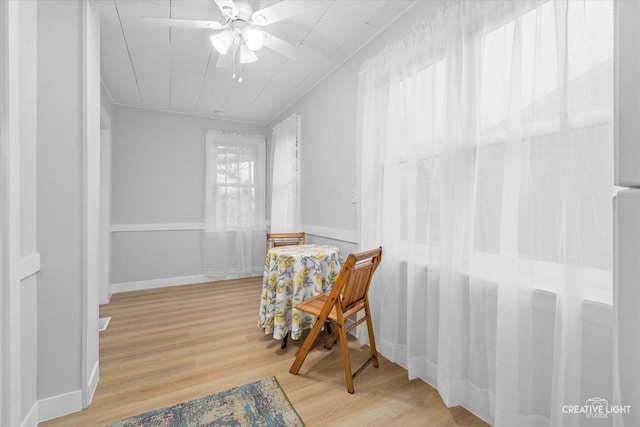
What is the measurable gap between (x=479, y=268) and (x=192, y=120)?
13.5ft

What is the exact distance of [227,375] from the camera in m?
1.91

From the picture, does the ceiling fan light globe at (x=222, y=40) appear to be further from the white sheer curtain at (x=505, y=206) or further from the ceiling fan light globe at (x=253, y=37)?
the white sheer curtain at (x=505, y=206)

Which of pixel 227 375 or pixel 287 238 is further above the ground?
pixel 287 238

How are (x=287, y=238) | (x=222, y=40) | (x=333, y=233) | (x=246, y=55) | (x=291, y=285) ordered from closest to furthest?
1. (x=222, y=40)
2. (x=246, y=55)
3. (x=291, y=285)
4. (x=333, y=233)
5. (x=287, y=238)

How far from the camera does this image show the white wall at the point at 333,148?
2559mm

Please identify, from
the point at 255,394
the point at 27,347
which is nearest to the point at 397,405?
the point at 255,394

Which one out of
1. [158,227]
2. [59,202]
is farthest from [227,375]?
[158,227]

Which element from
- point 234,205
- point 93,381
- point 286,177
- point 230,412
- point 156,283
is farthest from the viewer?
point 234,205

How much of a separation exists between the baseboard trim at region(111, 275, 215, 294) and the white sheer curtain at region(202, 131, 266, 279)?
0.15m

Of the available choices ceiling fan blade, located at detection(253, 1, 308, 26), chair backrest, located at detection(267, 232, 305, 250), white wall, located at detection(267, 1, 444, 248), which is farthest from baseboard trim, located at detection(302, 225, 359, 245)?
ceiling fan blade, located at detection(253, 1, 308, 26)

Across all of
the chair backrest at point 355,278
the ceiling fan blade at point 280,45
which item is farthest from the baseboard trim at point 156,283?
the ceiling fan blade at point 280,45

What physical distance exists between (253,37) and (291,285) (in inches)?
68.8

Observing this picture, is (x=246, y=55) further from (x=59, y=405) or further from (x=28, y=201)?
(x=59, y=405)

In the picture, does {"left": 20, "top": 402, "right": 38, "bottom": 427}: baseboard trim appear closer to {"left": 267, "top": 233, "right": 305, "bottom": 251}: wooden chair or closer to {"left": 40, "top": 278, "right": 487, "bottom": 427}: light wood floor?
{"left": 40, "top": 278, "right": 487, "bottom": 427}: light wood floor
